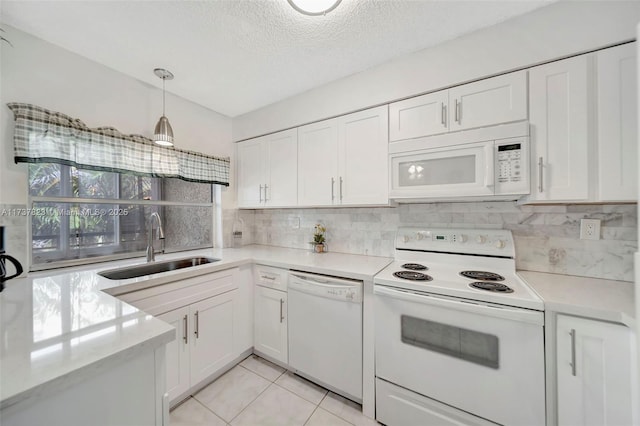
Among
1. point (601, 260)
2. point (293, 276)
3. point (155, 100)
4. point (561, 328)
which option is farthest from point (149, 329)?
point (601, 260)

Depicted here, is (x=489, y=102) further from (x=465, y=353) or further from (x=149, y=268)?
(x=149, y=268)

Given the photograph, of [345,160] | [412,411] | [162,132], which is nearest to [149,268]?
[162,132]

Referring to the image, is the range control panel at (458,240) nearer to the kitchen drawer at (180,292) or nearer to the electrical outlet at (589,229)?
→ the electrical outlet at (589,229)

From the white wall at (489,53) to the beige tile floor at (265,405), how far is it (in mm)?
2182

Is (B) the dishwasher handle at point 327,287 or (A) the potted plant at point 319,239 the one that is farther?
(A) the potted plant at point 319,239

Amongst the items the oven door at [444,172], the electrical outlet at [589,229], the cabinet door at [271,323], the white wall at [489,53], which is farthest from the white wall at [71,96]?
the electrical outlet at [589,229]

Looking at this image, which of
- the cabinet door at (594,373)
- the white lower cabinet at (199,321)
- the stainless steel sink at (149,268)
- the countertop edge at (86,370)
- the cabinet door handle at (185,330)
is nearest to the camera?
the countertop edge at (86,370)

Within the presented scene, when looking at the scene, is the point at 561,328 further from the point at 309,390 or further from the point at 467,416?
the point at 309,390

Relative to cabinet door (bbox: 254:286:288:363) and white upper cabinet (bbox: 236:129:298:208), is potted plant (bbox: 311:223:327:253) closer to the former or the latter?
white upper cabinet (bbox: 236:129:298:208)

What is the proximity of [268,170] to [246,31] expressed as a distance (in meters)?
1.25

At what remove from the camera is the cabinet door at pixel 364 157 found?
1858 millimetres

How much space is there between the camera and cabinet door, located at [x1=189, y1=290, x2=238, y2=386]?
1.74 metres

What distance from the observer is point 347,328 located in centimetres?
164

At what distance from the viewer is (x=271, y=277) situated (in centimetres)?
204
